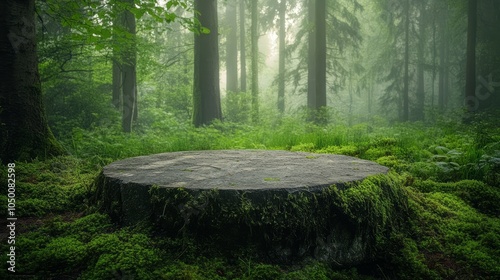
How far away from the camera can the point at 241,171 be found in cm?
286

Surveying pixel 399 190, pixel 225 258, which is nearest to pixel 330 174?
pixel 399 190

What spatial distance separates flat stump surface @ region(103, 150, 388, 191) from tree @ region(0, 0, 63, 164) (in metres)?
2.07

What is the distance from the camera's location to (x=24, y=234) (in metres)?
2.43

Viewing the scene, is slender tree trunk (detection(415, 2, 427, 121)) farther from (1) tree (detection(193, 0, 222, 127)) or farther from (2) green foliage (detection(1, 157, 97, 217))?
(2) green foliage (detection(1, 157, 97, 217))

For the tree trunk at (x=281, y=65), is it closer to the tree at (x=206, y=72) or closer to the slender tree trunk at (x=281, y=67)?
the slender tree trunk at (x=281, y=67)

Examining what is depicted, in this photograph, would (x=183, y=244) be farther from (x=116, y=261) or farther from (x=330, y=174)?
(x=330, y=174)

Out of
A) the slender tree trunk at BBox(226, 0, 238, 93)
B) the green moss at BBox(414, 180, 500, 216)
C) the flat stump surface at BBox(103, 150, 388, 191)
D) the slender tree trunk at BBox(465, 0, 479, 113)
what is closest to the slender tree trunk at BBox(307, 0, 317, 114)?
the slender tree trunk at BBox(465, 0, 479, 113)

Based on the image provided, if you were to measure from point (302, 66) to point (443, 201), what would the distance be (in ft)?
62.4

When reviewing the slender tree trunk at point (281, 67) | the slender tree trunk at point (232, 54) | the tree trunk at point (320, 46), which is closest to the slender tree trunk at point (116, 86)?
the tree trunk at point (320, 46)

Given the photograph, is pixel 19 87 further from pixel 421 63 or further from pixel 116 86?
pixel 421 63

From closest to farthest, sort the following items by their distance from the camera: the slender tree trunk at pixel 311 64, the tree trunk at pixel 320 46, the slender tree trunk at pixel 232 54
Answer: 1. the tree trunk at pixel 320 46
2. the slender tree trunk at pixel 311 64
3. the slender tree trunk at pixel 232 54

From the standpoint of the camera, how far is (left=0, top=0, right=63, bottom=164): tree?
4242 millimetres

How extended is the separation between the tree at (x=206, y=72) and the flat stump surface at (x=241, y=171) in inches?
257

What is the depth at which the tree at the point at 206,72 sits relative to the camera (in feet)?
33.2
